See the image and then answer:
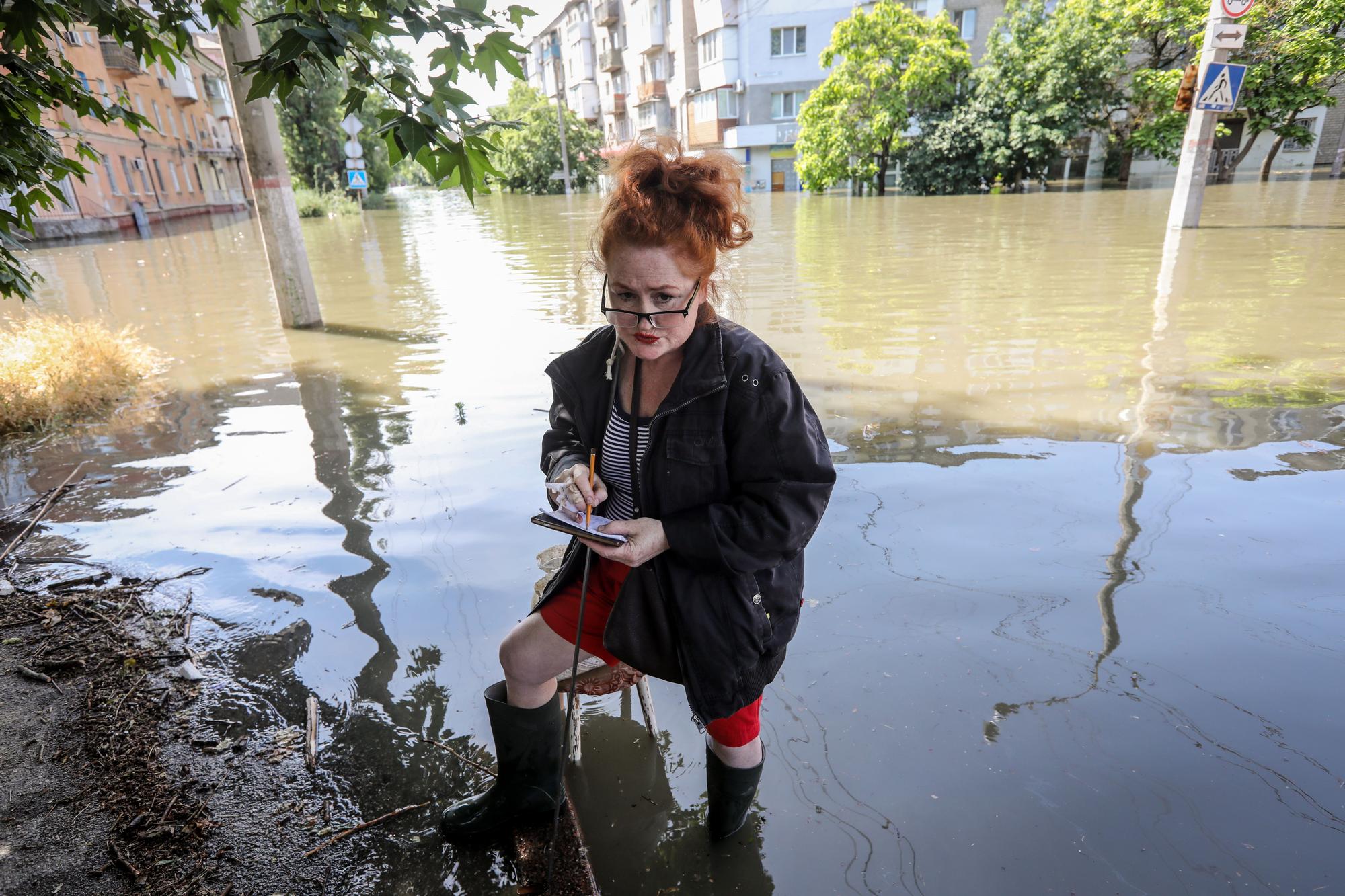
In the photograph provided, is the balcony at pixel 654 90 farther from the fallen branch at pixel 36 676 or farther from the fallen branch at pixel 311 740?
the fallen branch at pixel 311 740

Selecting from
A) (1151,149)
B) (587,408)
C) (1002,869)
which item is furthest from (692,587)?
(1151,149)

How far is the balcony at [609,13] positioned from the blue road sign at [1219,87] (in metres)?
55.5

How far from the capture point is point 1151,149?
27.2 m

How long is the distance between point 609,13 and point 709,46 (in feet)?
76.5

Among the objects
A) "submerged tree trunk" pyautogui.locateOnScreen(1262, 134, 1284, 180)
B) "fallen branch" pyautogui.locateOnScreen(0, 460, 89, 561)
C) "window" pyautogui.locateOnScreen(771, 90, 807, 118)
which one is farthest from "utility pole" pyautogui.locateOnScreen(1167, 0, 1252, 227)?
"window" pyautogui.locateOnScreen(771, 90, 807, 118)

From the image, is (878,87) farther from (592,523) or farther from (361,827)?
(361,827)

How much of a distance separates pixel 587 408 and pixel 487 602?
1.88m

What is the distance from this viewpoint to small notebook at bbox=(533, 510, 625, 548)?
6.16 feet

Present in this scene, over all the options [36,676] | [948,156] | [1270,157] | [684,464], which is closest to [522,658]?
[684,464]

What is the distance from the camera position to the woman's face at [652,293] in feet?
6.25

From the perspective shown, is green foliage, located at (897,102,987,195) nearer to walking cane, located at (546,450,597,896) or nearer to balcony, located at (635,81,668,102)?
balcony, located at (635,81,668,102)

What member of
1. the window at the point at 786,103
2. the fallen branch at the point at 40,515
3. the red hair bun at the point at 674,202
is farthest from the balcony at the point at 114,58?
the red hair bun at the point at 674,202

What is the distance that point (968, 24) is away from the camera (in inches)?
1383

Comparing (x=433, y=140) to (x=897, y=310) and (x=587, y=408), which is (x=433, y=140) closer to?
(x=587, y=408)
